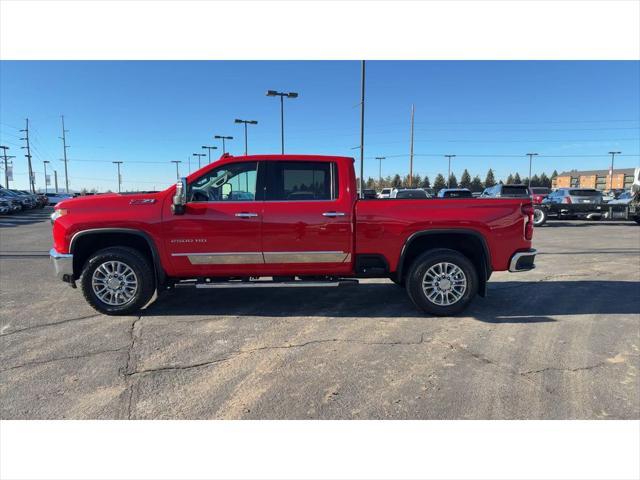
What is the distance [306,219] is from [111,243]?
2498 millimetres

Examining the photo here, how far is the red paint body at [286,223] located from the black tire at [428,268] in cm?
29

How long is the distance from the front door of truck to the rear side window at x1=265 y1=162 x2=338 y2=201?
9.4 inches

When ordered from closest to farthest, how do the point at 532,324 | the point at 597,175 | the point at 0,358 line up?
the point at 0,358 < the point at 532,324 < the point at 597,175

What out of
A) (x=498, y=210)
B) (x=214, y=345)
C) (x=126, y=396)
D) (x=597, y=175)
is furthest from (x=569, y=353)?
(x=597, y=175)

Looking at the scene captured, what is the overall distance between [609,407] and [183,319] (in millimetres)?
4318

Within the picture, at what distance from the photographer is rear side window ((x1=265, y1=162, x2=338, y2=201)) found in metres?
5.27

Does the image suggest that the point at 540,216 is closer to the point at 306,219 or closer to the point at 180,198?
the point at 306,219

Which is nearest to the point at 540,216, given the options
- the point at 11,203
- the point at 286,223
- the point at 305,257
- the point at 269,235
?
the point at 305,257

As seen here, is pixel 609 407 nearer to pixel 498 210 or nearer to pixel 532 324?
pixel 532 324

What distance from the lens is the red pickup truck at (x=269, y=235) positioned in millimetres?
5105

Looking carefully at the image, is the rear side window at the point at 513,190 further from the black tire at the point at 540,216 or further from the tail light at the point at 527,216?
the tail light at the point at 527,216

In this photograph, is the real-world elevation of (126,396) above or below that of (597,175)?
below

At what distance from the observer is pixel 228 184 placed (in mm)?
5270

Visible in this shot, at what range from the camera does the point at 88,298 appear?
520 cm
